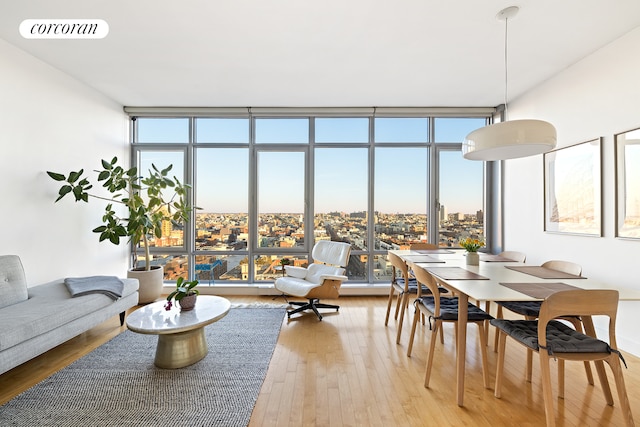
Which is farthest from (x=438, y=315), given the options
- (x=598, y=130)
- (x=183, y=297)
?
(x=598, y=130)

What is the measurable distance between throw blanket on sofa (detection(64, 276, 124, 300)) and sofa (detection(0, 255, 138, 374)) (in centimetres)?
3

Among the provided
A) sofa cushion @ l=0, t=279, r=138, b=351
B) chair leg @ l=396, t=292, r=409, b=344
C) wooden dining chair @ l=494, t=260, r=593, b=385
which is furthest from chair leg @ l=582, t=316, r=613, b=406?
sofa cushion @ l=0, t=279, r=138, b=351

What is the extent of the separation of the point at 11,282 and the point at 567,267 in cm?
468

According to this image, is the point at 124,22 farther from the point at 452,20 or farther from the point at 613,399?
the point at 613,399

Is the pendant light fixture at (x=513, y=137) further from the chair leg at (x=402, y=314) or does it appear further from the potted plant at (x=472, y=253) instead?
the chair leg at (x=402, y=314)

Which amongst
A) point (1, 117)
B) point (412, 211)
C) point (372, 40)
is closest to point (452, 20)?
point (372, 40)

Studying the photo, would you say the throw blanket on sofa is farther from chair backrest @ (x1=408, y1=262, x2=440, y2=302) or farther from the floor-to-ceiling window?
chair backrest @ (x1=408, y1=262, x2=440, y2=302)

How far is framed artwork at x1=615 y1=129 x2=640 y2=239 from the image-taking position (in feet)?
8.09

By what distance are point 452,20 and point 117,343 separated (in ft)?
13.5

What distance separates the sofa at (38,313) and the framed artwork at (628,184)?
4.74 metres

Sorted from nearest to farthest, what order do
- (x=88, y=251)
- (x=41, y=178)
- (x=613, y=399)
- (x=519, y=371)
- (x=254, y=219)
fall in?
(x=613, y=399)
(x=519, y=371)
(x=41, y=178)
(x=88, y=251)
(x=254, y=219)

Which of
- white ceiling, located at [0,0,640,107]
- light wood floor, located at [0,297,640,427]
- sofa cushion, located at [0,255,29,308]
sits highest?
white ceiling, located at [0,0,640,107]

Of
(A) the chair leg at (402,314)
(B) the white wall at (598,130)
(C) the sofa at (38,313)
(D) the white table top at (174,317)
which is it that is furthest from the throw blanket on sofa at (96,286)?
(B) the white wall at (598,130)

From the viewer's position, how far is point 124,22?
95.6 inches
